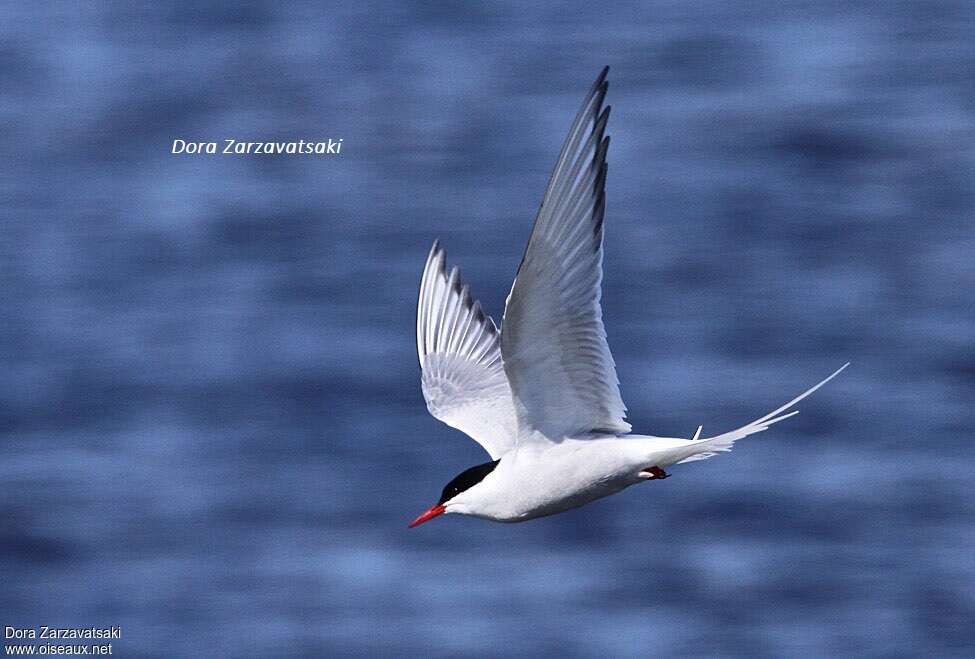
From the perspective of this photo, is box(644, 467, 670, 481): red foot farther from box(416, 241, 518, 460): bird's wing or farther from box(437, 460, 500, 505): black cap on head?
box(416, 241, 518, 460): bird's wing

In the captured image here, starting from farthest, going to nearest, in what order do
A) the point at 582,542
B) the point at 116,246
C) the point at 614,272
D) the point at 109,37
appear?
the point at 109,37 < the point at 116,246 < the point at 614,272 < the point at 582,542

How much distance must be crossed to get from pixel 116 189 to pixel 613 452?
924 cm

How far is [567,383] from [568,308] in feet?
1.11

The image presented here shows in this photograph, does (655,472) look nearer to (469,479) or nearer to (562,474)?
(562,474)

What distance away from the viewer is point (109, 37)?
17344 mm

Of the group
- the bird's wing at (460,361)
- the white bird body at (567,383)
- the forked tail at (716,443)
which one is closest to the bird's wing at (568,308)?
A: the white bird body at (567,383)

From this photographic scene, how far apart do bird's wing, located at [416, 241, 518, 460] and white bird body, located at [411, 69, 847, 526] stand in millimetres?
418

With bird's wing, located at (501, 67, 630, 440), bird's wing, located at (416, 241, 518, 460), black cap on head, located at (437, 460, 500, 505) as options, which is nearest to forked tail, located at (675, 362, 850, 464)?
bird's wing, located at (501, 67, 630, 440)

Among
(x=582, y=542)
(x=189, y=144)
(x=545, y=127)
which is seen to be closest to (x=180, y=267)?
(x=189, y=144)

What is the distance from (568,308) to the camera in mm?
5770

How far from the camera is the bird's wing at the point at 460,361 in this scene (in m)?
7.13

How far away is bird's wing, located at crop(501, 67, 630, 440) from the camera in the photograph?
549 centimetres

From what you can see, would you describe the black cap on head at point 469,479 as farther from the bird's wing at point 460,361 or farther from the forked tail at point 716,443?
the forked tail at point 716,443

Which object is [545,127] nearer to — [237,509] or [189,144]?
[189,144]
